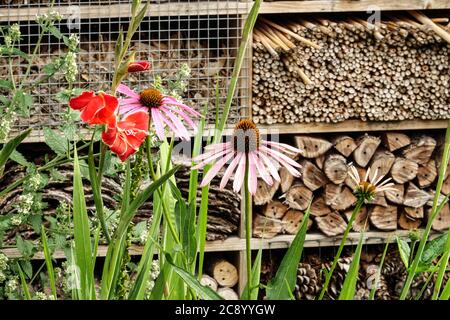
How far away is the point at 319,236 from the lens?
2.88 m

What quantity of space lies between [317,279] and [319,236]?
152mm

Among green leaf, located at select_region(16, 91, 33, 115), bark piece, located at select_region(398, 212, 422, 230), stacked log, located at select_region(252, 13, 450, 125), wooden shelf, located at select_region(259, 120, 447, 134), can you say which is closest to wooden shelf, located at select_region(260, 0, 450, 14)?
stacked log, located at select_region(252, 13, 450, 125)

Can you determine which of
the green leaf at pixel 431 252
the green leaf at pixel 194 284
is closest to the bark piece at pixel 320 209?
the green leaf at pixel 431 252

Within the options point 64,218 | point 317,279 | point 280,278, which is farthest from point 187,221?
point 317,279

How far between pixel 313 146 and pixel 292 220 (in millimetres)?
248

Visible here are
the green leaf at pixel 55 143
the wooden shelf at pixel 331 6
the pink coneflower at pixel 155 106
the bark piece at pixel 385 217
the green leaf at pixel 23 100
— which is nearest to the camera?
Result: the pink coneflower at pixel 155 106

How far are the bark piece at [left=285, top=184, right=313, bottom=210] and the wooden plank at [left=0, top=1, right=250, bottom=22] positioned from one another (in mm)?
594

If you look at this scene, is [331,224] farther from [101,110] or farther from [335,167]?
[101,110]

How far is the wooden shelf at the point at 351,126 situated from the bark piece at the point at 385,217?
0.90 feet

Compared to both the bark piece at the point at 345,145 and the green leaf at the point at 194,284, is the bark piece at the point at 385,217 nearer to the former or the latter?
the bark piece at the point at 345,145

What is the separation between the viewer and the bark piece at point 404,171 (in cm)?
292

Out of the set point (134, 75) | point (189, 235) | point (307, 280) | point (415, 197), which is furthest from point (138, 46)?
point (189, 235)

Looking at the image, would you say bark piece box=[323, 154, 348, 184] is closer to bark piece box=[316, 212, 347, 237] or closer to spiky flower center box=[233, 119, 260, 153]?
bark piece box=[316, 212, 347, 237]

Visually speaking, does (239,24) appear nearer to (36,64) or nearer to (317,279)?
(36,64)
